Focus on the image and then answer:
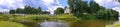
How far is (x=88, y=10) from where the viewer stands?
A: 5223 millimetres

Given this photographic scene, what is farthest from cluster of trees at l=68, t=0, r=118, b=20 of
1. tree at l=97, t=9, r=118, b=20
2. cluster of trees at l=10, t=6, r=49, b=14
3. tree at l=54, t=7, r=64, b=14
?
cluster of trees at l=10, t=6, r=49, b=14

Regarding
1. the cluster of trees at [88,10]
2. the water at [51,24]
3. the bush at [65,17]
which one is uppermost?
the cluster of trees at [88,10]

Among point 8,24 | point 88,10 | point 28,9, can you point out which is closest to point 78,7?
point 88,10

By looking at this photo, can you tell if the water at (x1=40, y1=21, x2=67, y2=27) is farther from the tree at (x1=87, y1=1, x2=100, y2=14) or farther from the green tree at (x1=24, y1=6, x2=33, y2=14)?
the tree at (x1=87, y1=1, x2=100, y2=14)

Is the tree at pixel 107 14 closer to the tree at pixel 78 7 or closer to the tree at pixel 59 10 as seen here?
the tree at pixel 78 7

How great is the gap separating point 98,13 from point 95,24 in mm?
165

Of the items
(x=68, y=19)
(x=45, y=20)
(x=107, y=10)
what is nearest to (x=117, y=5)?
(x=107, y=10)

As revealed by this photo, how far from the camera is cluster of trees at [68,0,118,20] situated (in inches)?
205

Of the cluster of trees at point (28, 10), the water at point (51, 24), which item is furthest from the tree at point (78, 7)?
the cluster of trees at point (28, 10)

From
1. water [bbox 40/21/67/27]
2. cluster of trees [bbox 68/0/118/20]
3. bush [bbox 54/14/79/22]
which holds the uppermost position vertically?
cluster of trees [bbox 68/0/118/20]

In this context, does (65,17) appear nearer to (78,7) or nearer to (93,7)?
(78,7)

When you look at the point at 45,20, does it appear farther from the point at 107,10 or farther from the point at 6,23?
the point at 107,10

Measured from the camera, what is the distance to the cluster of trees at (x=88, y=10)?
5.20 meters

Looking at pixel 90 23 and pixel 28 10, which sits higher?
pixel 28 10
